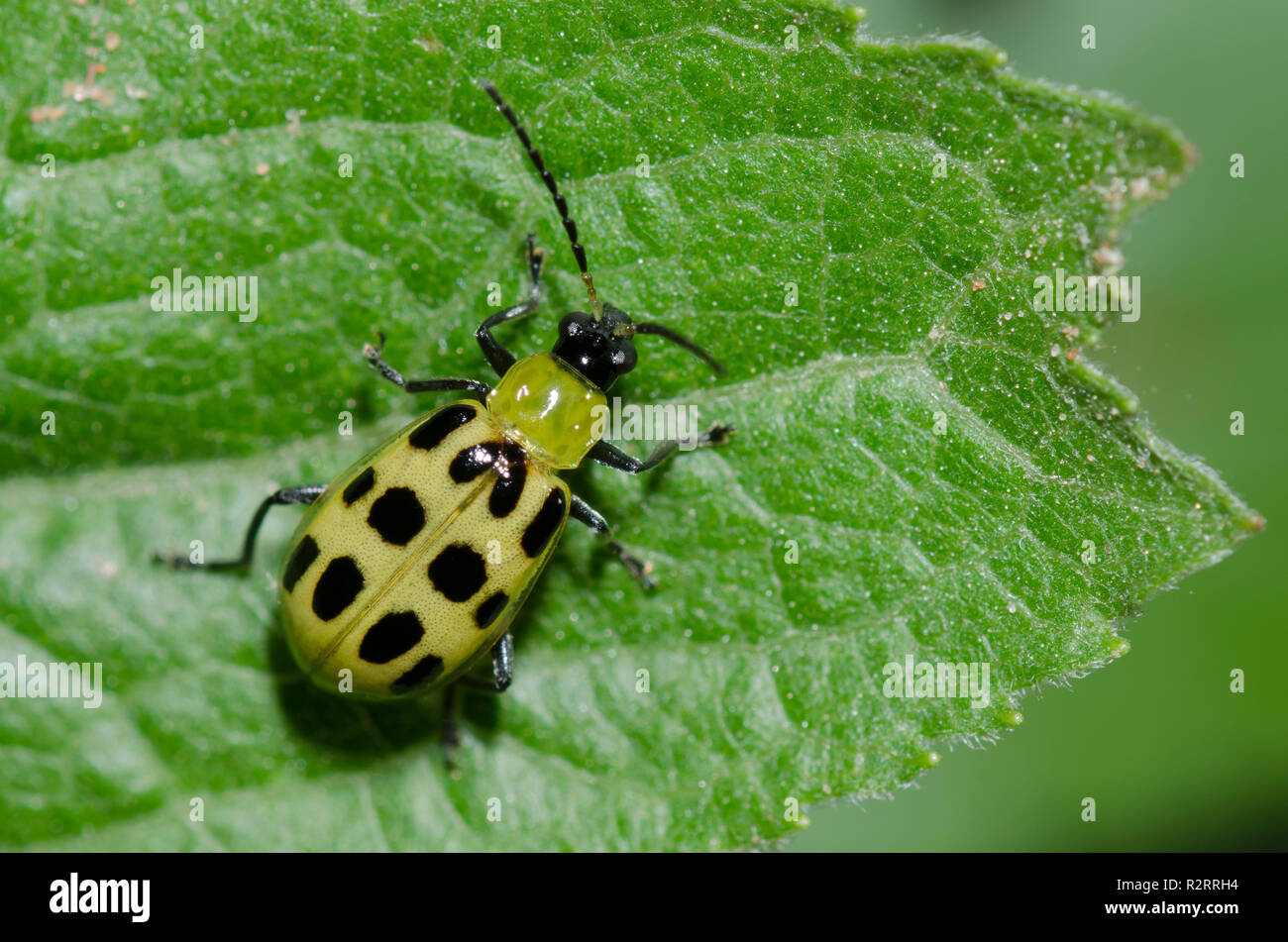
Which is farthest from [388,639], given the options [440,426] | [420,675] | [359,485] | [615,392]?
[615,392]

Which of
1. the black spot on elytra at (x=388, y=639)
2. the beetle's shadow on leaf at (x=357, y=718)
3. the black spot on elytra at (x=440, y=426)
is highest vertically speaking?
the black spot on elytra at (x=440, y=426)

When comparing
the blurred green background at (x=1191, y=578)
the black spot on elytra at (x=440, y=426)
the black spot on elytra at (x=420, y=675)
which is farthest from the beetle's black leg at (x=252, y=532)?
the blurred green background at (x=1191, y=578)

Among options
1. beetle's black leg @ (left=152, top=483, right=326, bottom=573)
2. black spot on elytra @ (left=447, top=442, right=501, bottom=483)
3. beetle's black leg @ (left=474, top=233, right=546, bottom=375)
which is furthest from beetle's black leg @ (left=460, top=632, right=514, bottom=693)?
beetle's black leg @ (left=474, top=233, right=546, bottom=375)

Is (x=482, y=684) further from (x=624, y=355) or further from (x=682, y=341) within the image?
(x=682, y=341)

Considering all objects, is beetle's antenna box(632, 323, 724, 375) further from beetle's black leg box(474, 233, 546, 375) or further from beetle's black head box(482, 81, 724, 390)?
beetle's black leg box(474, 233, 546, 375)

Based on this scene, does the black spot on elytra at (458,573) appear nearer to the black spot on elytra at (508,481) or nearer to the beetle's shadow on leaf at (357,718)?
the black spot on elytra at (508,481)

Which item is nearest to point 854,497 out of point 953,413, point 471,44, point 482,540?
point 953,413

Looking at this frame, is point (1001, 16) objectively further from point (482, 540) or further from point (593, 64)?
point (482, 540)
